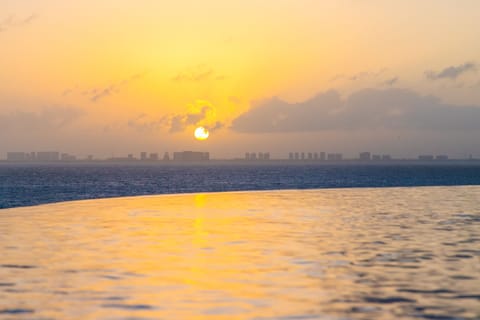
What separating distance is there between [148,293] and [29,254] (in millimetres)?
7509

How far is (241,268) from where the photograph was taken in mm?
18359

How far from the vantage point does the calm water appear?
530 inches

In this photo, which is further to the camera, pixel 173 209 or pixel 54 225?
pixel 173 209

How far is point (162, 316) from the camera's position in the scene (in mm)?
12734

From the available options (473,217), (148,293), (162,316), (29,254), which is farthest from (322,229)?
(162,316)

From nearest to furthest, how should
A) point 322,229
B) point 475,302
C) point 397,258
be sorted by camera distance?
Result: point 475,302 < point 397,258 < point 322,229

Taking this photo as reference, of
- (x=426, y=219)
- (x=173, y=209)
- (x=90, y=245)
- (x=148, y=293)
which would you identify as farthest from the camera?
(x=173, y=209)

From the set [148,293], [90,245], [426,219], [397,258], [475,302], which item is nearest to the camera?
[475,302]

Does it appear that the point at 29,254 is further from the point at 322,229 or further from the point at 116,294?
the point at 322,229

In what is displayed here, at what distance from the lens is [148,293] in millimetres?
14953

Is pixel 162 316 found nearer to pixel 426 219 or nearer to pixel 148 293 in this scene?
pixel 148 293

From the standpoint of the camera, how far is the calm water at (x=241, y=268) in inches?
530

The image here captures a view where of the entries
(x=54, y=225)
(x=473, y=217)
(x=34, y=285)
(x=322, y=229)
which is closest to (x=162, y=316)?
(x=34, y=285)

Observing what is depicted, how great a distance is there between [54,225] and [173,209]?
38.7 feet
